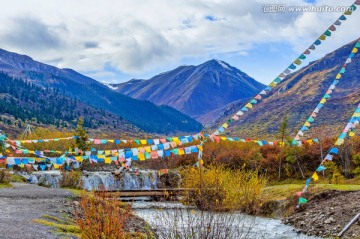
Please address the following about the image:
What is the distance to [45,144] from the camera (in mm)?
56531

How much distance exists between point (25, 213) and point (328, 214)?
12110mm

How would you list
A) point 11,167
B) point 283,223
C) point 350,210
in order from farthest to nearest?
point 11,167, point 283,223, point 350,210

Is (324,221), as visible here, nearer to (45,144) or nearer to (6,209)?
(6,209)

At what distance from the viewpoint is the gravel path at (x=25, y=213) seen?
11.3 meters

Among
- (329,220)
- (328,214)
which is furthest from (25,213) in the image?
(328,214)

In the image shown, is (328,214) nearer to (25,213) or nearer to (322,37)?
(322,37)

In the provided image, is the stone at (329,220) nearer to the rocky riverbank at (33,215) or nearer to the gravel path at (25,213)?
the rocky riverbank at (33,215)

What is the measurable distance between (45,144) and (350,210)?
4629cm

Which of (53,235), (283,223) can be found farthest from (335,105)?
(53,235)

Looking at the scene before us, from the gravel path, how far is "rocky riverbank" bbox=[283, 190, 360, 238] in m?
10.3

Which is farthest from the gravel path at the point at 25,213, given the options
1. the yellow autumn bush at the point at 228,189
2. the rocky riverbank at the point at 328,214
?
the rocky riverbank at the point at 328,214

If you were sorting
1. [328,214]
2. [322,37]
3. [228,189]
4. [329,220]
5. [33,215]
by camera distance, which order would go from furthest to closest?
[228,189], [328,214], [329,220], [322,37], [33,215]

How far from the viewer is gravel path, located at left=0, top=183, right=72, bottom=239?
11289mm

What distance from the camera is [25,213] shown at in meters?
15.3
